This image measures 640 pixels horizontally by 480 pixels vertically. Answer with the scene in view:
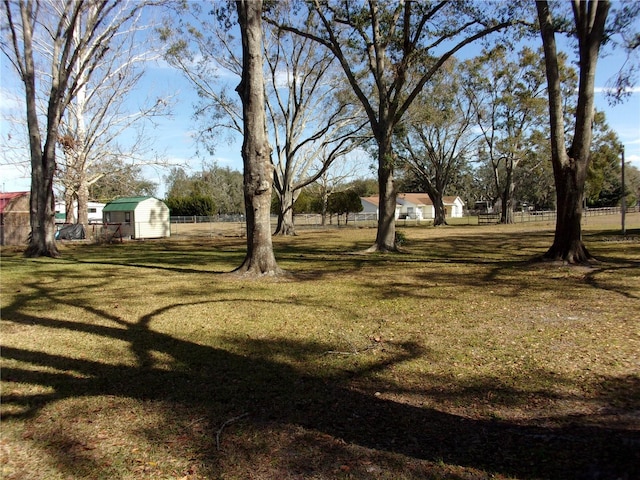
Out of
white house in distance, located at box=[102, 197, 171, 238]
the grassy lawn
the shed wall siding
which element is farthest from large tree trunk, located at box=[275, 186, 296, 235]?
the grassy lawn

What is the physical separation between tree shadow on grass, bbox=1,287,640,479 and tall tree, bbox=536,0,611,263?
8.37m

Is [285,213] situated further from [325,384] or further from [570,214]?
[325,384]

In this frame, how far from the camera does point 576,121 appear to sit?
11453mm

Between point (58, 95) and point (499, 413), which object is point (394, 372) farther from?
point (58, 95)

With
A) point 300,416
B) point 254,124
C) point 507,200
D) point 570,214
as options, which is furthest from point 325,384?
point 507,200

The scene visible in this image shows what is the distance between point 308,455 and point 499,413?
1.63 m

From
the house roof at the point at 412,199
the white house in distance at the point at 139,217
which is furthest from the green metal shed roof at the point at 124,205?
the house roof at the point at 412,199

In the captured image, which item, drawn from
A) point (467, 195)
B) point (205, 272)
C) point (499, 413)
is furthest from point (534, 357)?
point (467, 195)

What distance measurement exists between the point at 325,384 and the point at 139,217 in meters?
32.2

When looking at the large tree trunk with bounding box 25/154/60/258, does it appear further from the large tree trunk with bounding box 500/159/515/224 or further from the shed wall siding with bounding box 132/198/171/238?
the large tree trunk with bounding box 500/159/515/224

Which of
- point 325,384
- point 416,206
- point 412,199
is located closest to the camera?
point 325,384

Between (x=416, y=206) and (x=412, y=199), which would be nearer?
(x=416, y=206)

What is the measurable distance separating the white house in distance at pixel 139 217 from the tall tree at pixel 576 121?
29.1 metres

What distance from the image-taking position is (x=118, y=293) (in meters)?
9.12
